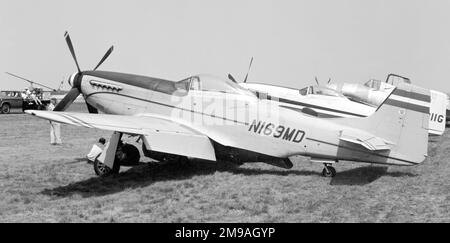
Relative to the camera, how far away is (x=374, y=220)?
581 cm

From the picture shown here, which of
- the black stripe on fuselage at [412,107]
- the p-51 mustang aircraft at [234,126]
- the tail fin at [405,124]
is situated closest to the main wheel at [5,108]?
the p-51 mustang aircraft at [234,126]

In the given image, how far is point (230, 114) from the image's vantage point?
916cm

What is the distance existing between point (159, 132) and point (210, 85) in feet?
5.36

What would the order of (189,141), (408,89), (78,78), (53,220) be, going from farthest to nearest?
1. (78,78)
2. (189,141)
3. (408,89)
4. (53,220)

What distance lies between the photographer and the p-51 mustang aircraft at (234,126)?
794 cm

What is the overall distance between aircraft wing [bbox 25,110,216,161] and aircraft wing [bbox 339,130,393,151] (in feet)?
8.63

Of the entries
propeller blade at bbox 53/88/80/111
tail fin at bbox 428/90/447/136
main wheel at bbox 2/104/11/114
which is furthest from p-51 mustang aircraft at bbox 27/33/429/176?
main wheel at bbox 2/104/11/114

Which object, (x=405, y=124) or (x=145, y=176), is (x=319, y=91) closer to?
(x=405, y=124)

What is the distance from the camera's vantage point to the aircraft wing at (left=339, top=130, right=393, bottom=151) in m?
7.79

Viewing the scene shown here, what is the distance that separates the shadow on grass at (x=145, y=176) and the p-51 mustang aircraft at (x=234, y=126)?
11.9 inches
